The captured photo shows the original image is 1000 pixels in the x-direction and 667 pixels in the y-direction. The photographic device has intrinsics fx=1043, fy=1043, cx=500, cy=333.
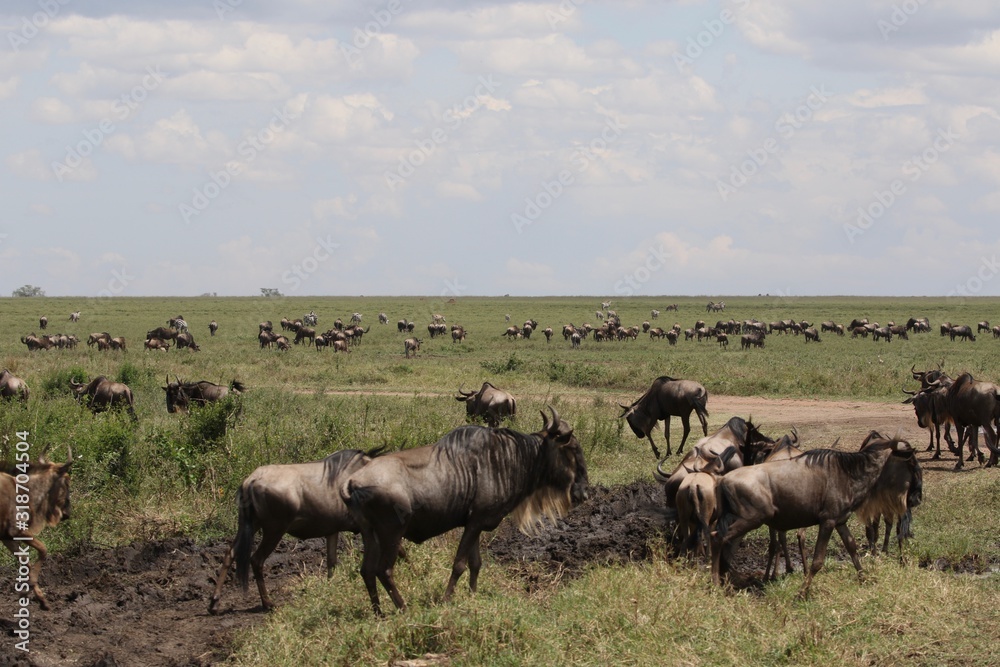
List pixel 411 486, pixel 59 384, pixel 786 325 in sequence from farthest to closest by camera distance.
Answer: pixel 786 325
pixel 59 384
pixel 411 486

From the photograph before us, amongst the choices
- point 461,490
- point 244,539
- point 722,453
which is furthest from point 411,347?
point 461,490

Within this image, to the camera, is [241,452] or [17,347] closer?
[241,452]

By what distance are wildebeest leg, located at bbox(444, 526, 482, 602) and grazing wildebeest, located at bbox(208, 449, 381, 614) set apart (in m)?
1.06

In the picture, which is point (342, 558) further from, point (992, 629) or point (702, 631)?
point (992, 629)

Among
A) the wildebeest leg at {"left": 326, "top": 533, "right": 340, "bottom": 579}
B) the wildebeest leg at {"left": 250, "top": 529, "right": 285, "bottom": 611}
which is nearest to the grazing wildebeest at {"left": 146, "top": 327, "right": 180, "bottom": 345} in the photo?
the wildebeest leg at {"left": 326, "top": 533, "right": 340, "bottom": 579}


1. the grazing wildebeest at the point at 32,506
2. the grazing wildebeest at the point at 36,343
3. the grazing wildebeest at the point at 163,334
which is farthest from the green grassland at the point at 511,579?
the grazing wildebeest at the point at 163,334

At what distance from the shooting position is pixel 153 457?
1255 centimetres

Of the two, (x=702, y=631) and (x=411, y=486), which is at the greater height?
(x=411, y=486)

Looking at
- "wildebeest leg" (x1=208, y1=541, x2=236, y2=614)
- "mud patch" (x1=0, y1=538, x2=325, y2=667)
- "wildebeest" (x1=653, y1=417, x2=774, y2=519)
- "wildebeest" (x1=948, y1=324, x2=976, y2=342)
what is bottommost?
"mud patch" (x1=0, y1=538, x2=325, y2=667)

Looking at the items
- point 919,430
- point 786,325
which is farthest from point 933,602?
point 786,325

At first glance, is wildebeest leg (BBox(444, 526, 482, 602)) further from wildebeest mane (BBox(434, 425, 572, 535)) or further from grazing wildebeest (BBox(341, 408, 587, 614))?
wildebeest mane (BBox(434, 425, 572, 535))

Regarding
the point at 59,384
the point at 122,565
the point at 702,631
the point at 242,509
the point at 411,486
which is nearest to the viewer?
the point at 702,631

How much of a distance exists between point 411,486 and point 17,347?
42.9m

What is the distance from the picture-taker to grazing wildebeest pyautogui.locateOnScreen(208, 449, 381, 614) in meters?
8.59
